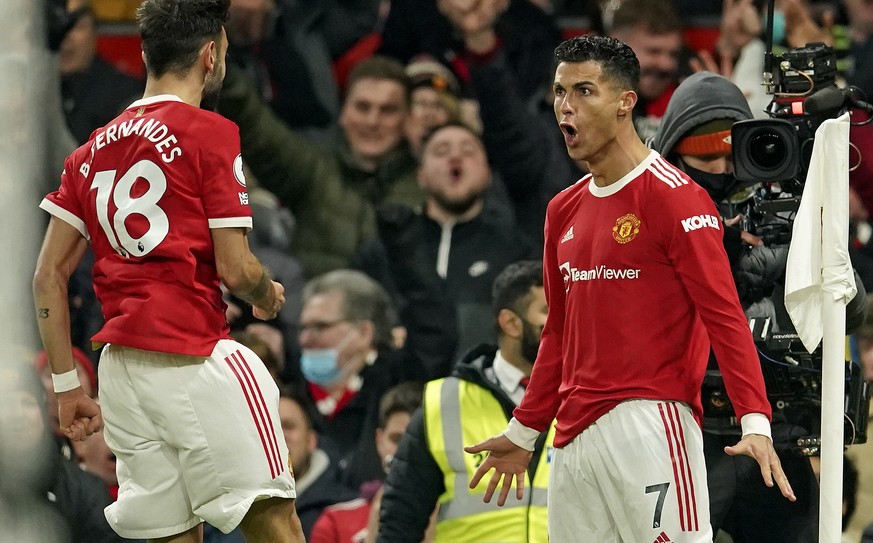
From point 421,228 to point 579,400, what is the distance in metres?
3.08

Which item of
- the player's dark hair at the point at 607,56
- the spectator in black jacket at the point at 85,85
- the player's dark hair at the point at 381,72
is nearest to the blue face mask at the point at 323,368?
the player's dark hair at the point at 381,72

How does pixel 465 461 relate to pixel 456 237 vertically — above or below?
below

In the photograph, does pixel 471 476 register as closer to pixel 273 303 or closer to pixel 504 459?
pixel 504 459

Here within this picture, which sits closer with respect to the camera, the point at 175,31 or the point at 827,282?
the point at 175,31

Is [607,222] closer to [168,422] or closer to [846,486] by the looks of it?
→ [168,422]

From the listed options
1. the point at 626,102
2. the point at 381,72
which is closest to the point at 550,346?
the point at 626,102

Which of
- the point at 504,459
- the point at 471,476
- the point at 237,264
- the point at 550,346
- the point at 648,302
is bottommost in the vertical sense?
the point at 471,476

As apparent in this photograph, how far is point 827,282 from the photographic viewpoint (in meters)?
3.88

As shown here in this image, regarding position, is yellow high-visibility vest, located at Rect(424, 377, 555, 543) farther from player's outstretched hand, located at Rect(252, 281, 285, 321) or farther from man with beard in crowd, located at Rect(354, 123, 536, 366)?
player's outstretched hand, located at Rect(252, 281, 285, 321)

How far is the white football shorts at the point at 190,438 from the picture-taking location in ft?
11.7

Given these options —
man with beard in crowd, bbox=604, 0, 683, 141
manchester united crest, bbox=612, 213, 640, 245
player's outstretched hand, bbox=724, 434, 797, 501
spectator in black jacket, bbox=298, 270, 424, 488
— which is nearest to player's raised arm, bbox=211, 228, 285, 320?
A: manchester united crest, bbox=612, 213, 640, 245

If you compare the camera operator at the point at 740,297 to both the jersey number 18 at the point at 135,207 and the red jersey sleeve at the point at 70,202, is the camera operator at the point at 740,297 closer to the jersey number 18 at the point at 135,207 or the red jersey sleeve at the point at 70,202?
the jersey number 18 at the point at 135,207

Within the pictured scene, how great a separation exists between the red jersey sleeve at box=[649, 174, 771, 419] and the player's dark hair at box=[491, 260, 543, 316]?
2022 mm

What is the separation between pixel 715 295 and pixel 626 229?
277 mm
